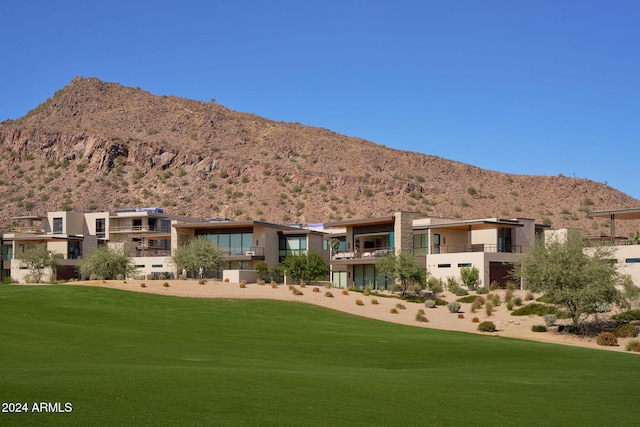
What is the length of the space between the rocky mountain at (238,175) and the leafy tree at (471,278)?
57.6 metres

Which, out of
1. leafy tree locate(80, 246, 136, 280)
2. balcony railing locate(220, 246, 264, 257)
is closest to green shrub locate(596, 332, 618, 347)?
balcony railing locate(220, 246, 264, 257)

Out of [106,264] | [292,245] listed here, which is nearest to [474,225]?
[292,245]

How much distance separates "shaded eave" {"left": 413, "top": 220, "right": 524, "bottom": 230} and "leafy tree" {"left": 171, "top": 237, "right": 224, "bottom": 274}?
66.9 feet

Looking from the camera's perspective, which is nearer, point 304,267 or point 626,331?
point 626,331

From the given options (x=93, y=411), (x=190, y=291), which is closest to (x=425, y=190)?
(x=190, y=291)

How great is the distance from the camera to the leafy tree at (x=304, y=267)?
84438mm

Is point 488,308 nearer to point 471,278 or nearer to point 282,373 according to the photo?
point 471,278

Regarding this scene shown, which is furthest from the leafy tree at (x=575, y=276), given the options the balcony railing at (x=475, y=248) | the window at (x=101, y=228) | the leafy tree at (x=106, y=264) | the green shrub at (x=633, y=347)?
the window at (x=101, y=228)

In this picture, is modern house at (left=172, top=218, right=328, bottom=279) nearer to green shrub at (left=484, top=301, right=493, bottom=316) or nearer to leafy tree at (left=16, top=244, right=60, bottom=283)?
leafy tree at (left=16, top=244, right=60, bottom=283)

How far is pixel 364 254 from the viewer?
84375 mm

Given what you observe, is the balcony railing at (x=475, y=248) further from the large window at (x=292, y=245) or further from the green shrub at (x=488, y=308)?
the green shrub at (x=488, y=308)

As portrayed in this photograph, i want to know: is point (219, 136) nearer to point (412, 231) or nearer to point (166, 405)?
point (412, 231)

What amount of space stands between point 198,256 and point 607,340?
4609 centimetres

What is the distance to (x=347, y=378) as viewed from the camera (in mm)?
24797
